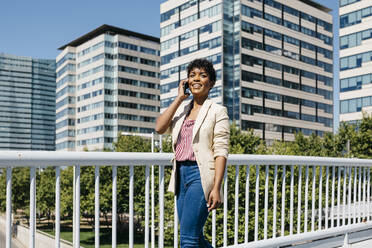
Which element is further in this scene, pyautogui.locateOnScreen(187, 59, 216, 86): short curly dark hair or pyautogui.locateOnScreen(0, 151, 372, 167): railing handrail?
pyautogui.locateOnScreen(187, 59, 216, 86): short curly dark hair

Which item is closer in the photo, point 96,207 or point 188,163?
point 188,163

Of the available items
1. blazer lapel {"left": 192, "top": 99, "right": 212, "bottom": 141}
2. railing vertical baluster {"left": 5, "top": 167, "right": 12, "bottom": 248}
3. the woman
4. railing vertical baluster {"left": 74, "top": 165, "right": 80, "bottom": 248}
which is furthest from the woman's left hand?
railing vertical baluster {"left": 5, "top": 167, "right": 12, "bottom": 248}

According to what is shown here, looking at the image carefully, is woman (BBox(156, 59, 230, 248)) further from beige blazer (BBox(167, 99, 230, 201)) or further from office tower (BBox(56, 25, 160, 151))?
office tower (BBox(56, 25, 160, 151))

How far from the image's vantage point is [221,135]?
3.13 m

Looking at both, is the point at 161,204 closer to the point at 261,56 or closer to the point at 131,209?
the point at 131,209

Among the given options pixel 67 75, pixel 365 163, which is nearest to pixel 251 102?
pixel 67 75

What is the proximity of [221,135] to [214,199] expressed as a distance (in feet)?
1.47

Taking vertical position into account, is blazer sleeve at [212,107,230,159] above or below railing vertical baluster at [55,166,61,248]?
above

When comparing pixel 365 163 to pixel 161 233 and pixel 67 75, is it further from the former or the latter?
pixel 67 75

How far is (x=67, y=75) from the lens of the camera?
96062mm

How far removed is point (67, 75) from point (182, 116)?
9677cm

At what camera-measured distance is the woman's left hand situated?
9.99ft

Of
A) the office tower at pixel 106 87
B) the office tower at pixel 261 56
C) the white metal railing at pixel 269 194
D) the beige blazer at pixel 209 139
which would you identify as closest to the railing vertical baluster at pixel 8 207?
the white metal railing at pixel 269 194

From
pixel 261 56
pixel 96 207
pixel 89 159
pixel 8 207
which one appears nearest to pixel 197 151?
pixel 89 159
